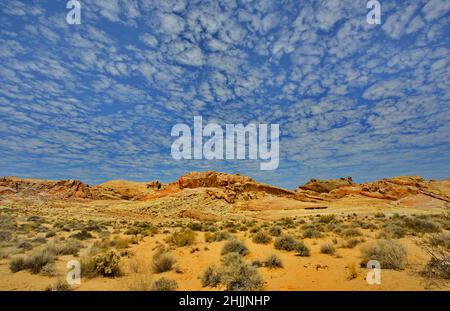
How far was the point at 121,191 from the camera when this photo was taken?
86312 mm

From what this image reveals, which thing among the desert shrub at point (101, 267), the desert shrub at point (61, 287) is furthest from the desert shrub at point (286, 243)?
the desert shrub at point (61, 287)

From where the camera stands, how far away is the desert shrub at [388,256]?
7.12 meters

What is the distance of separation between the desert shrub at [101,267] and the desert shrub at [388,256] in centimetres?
761

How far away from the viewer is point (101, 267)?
783 cm

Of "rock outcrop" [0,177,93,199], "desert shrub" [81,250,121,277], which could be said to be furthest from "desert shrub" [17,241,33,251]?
"rock outcrop" [0,177,93,199]

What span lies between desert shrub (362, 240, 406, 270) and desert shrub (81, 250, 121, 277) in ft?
25.0

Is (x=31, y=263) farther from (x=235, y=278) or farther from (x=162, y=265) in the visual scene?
(x=235, y=278)

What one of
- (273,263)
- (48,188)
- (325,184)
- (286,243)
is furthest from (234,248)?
(48,188)

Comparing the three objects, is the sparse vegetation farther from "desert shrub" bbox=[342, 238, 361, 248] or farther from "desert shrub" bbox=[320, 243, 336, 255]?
"desert shrub" bbox=[342, 238, 361, 248]

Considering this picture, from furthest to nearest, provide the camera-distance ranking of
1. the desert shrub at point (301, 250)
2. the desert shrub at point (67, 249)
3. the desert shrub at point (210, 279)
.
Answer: the desert shrub at point (67, 249) < the desert shrub at point (301, 250) < the desert shrub at point (210, 279)

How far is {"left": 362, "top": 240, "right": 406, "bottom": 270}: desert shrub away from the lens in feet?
23.4

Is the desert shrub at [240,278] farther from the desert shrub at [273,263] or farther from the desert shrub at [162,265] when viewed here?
the desert shrub at [162,265]

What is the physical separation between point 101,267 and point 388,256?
8230 mm
